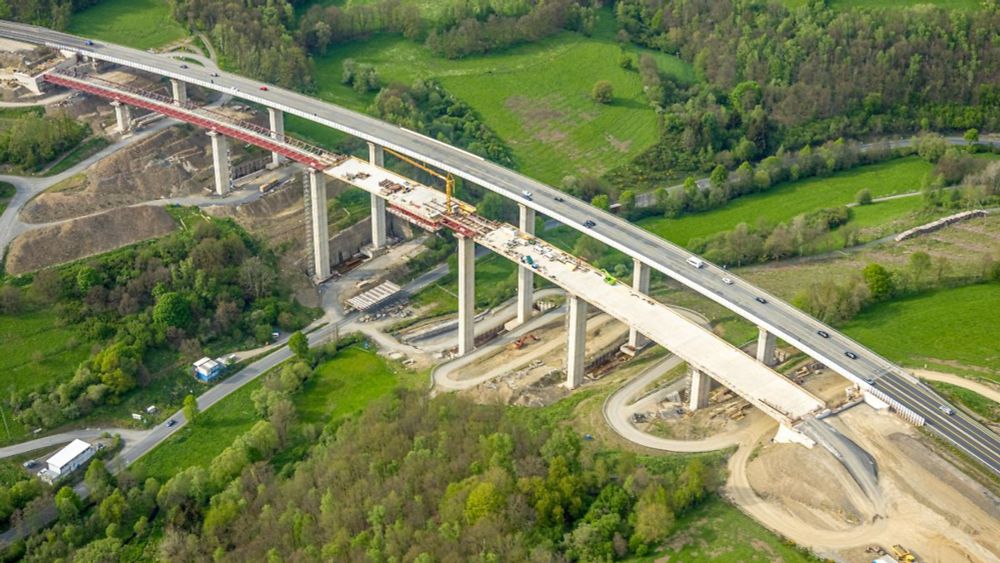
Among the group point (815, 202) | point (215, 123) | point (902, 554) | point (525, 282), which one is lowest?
point (902, 554)

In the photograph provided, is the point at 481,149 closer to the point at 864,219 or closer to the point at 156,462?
the point at 864,219

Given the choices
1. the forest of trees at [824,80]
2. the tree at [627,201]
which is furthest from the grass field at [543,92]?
the tree at [627,201]

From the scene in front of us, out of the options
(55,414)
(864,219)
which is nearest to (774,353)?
(864,219)

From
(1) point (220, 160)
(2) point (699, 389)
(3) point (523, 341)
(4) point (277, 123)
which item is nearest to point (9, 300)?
(1) point (220, 160)

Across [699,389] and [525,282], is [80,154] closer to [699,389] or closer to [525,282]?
[525,282]

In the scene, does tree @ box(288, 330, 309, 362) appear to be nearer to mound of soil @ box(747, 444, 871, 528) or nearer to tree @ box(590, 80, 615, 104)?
mound of soil @ box(747, 444, 871, 528)
